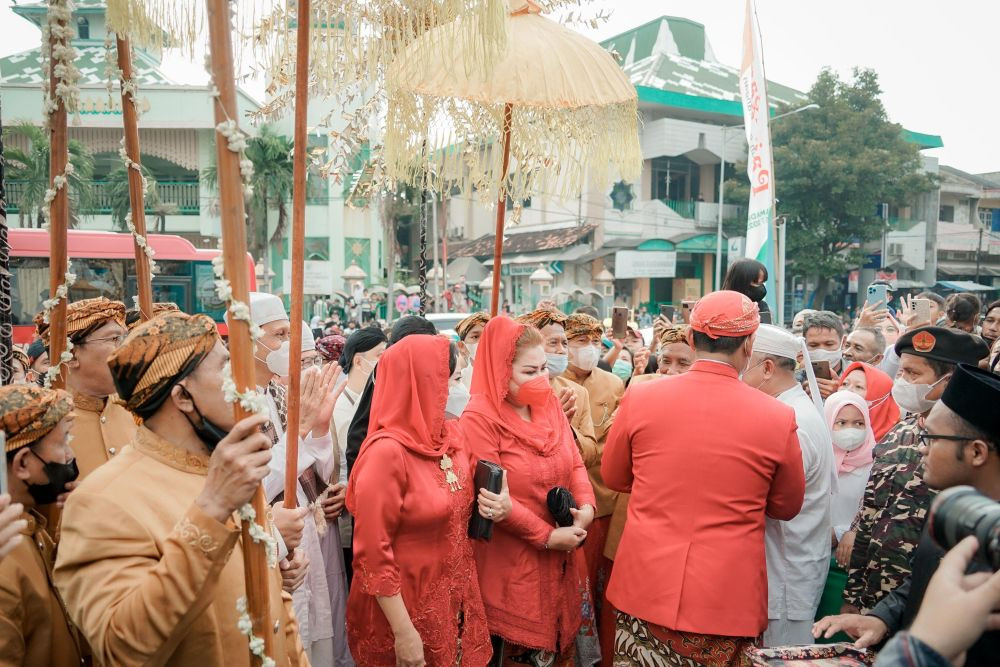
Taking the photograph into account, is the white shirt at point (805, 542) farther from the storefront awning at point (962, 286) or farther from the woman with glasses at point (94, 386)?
the storefront awning at point (962, 286)

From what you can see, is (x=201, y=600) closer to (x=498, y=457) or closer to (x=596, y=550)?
(x=498, y=457)

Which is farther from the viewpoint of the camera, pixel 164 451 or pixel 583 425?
pixel 583 425

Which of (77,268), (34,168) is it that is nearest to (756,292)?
(77,268)

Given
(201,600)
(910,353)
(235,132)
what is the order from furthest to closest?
(910,353)
(201,600)
(235,132)

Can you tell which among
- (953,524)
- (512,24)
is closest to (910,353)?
(953,524)

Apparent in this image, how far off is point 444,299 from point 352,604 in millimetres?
25215

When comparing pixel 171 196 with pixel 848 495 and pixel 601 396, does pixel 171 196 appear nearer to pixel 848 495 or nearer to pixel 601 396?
pixel 601 396

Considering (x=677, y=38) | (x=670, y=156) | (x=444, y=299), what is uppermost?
(x=677, y=38)

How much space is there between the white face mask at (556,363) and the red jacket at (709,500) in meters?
1.82

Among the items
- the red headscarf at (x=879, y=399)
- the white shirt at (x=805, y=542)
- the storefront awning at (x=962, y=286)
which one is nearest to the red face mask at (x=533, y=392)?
the white shirt at (x=805, y=542)

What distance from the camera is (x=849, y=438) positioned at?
12.2 feet

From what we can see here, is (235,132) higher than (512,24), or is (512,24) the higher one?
(512,24)

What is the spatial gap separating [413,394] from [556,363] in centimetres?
195

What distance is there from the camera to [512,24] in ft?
11.0
